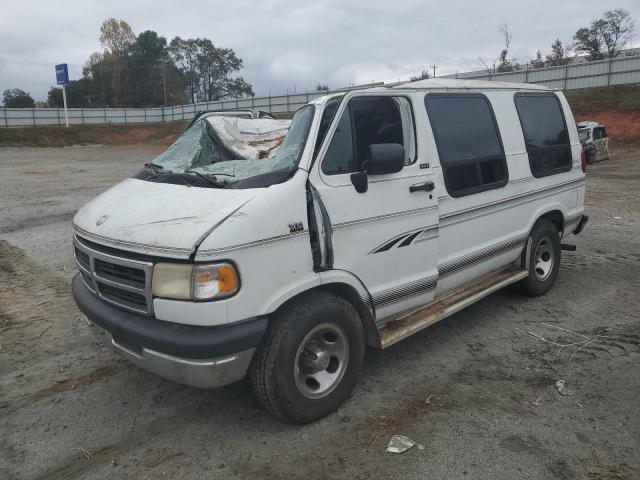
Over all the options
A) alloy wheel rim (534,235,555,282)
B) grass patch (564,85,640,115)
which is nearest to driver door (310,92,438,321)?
alloy wheel rim (534,235,555,282)

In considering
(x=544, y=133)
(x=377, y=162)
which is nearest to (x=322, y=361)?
(x=377, y=162)

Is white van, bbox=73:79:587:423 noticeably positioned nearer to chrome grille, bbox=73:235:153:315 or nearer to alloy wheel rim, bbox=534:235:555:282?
chrome grille, bbox=73:235:153:315

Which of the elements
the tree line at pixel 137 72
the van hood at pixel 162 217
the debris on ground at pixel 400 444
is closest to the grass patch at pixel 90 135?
the tree line at pixel 137 72

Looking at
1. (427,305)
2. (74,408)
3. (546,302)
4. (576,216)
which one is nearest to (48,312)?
(74,408)

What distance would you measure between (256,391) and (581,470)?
75.1 inches

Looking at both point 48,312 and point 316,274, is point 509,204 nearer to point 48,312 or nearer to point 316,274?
point 316,274

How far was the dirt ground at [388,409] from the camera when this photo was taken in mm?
3014

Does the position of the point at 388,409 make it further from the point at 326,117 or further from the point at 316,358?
the point at 326,117

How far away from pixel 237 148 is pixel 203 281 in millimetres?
1878

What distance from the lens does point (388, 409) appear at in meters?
3.55

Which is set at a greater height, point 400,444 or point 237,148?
point 237,148

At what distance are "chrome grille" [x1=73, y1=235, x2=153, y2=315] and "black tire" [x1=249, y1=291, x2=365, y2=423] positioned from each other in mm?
756

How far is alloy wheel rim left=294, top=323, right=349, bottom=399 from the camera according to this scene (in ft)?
10.9

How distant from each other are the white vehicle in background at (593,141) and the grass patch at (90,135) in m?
29.8
